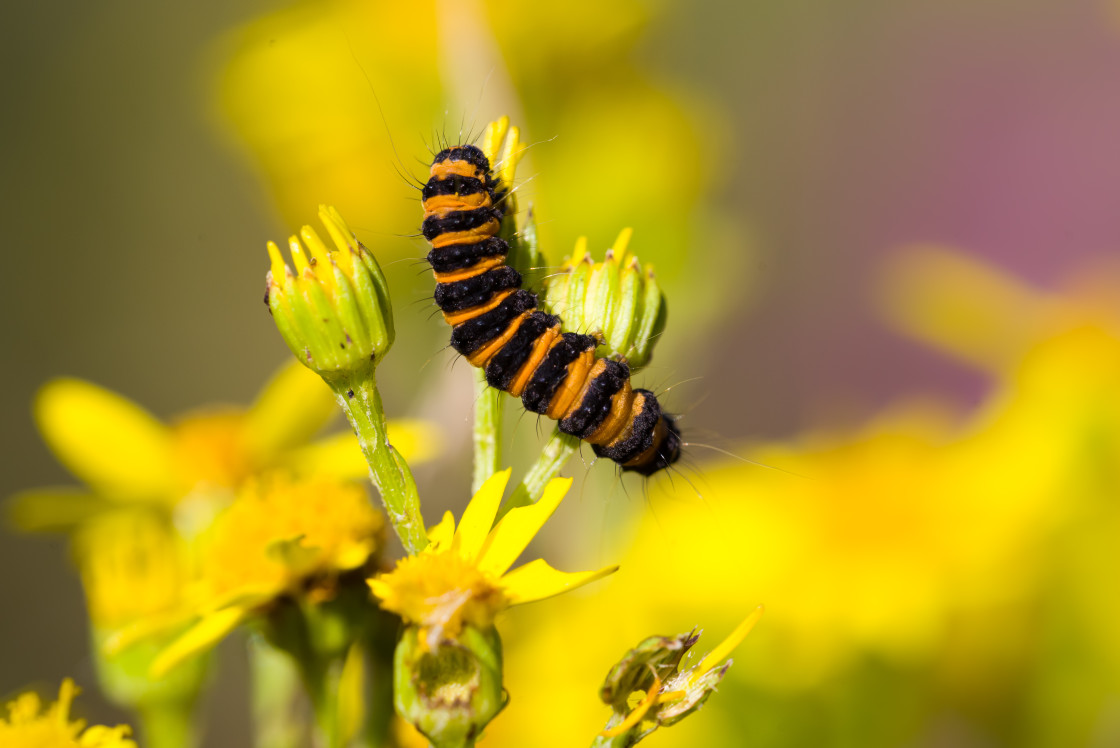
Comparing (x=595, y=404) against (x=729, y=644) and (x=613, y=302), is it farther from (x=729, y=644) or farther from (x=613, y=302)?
(x=729, y=644)

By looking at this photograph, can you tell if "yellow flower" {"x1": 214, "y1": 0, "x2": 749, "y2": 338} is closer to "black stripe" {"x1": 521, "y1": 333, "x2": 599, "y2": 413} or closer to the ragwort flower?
"black stripe" {"x1": 521, "y1": 333, "x2": 599, "y2": 413}

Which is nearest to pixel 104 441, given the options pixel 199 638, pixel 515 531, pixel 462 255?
pixel 199 638

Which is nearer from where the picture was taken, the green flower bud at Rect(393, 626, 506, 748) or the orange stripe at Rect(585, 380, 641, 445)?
the green flower bud at Rect(393, 626, 506, 748)

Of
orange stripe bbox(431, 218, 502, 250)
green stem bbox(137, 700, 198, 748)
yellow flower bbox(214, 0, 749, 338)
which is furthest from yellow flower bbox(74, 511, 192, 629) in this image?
yellow flower bbox(214, 0, 749, 338)

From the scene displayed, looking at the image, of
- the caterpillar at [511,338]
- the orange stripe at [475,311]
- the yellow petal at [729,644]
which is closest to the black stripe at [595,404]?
the caterpillar at [511,338]

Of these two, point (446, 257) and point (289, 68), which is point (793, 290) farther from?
point (446, 257)

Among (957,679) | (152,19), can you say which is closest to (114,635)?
(957,679)
